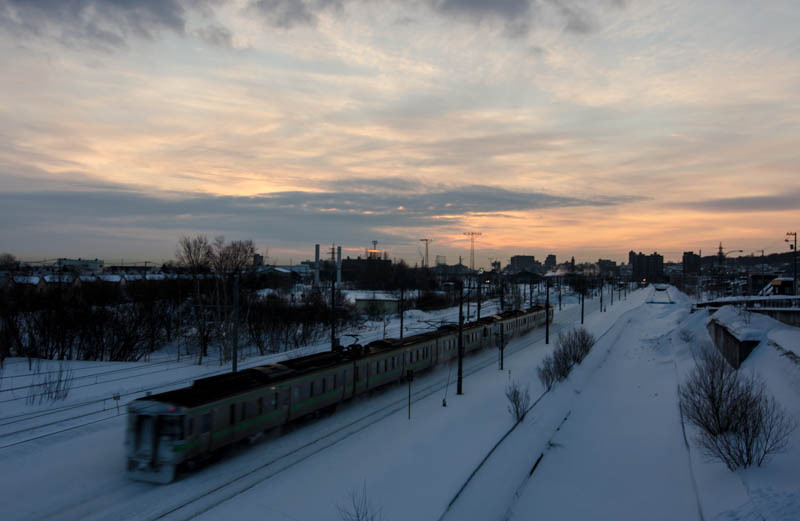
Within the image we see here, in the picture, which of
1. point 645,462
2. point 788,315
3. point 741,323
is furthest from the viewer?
point 788,315

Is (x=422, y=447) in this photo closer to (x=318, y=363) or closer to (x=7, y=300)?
(x=318, y=363)

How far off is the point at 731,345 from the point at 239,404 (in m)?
30.3

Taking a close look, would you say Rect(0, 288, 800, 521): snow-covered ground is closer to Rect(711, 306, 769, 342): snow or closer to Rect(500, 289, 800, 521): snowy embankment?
Rect(500, 289, 800, 521): snowy embankment

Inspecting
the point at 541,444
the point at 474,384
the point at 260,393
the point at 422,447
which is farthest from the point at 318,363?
the point at 474,384

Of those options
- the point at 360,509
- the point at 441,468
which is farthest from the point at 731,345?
the point at 360,509

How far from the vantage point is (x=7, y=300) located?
4528 centimetres

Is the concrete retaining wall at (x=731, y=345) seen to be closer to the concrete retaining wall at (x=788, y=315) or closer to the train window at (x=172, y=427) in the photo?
the concrete retaining wall at (x=788, y=315)

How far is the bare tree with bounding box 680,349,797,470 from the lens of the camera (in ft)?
48.6

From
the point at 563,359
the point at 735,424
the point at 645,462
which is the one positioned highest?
the point at 735,424

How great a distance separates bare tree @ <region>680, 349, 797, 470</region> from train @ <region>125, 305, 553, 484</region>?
14.4 metres

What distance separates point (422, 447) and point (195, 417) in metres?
8.43

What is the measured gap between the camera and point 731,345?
31.1m

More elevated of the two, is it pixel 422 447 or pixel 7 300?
pixel 7 300

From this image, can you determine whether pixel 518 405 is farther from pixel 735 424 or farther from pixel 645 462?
pixel 735 424
